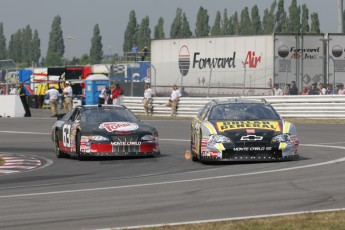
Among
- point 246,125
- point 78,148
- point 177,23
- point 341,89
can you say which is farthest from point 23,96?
point 177,23

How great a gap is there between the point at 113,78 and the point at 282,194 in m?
36.9

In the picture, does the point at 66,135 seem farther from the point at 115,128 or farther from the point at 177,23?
the point at 177,23

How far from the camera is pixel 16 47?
157500 mm

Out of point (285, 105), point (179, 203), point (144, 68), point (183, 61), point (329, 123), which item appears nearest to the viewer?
point (179, 203)

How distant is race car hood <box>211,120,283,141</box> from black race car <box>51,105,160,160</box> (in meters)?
2.15

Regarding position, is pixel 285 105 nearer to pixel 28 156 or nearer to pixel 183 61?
pixel 183 61

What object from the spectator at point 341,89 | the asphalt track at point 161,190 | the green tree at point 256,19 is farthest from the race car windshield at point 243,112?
the green tree at point 256,19

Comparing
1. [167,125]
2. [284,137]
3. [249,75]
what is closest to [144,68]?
[249,75]

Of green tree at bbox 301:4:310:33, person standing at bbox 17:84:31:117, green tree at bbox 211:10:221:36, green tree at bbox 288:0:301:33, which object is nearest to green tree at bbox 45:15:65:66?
green tree at bbox 211:10:221:36

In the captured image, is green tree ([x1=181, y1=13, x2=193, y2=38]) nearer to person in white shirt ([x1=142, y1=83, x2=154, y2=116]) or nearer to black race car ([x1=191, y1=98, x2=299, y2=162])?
person in white shirt ([x1=142, y1=83, x2=154, y2=116])

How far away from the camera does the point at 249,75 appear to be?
1522 inches

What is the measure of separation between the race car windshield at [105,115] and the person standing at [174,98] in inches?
725

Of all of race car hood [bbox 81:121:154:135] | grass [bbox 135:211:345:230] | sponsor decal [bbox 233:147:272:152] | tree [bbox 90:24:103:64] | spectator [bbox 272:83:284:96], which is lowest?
grass [bbox 135:211:345:230]

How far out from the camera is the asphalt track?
35.4 feet
